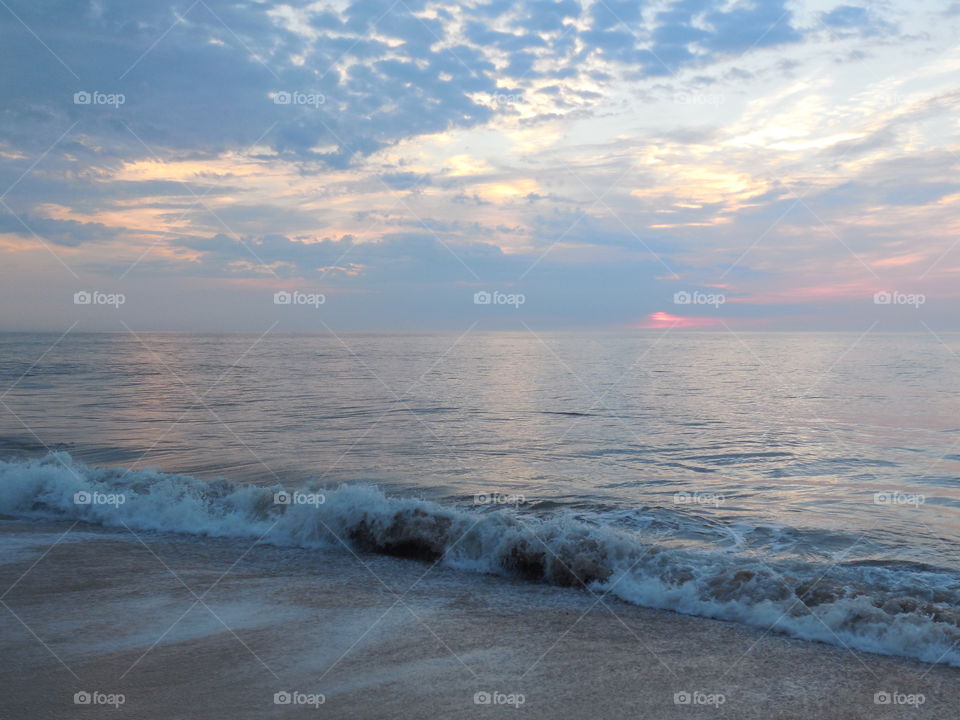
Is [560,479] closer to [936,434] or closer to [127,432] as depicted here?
[936,434]

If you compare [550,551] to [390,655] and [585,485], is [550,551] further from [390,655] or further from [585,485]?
[585,485]

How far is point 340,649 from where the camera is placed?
6668mm

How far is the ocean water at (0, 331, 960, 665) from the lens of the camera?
8719mm

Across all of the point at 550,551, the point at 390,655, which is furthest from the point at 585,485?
the point at 390,655

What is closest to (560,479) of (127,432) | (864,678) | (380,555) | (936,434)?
(380,555)

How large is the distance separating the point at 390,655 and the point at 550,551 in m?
3.77

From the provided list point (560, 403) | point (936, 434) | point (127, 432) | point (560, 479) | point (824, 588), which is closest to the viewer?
point (824, 588)

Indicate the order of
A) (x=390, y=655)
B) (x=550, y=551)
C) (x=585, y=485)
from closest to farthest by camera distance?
1. (x=390, y=655)
2. (x=550, y=551)
3. (x=585, y=485)

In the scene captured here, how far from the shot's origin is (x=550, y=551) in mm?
9844

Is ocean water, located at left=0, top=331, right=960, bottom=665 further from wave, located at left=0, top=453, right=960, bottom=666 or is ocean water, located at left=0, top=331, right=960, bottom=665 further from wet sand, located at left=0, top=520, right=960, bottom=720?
wet sand, located at left=0, top=520, right=960, bottom=720

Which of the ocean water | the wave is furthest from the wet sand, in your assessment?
the ocean water

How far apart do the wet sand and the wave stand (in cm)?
41

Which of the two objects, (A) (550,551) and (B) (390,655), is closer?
(B) (390,655)

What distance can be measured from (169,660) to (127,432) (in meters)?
17.6
